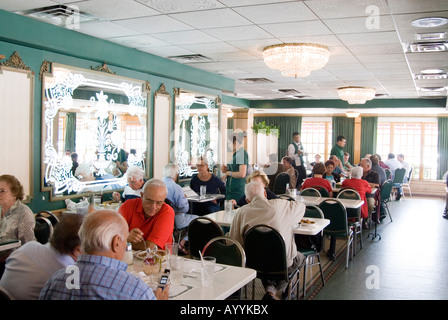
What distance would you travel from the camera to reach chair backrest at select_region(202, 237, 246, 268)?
3.35 metres

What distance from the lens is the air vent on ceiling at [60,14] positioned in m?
4.37

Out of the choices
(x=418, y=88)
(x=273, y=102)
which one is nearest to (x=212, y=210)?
(x=418, y=88)

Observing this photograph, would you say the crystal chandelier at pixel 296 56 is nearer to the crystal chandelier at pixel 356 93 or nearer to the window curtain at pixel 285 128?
the crystal chandelier at pixel 356 93

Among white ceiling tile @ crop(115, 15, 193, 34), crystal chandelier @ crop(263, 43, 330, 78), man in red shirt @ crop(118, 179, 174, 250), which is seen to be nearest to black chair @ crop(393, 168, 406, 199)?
crystal chandelier @ crop(263, 43, 330, 78)

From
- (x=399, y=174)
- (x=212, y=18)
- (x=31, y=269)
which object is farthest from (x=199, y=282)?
(x=399, y=174)

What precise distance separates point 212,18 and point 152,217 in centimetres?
222

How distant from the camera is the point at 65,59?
520 centimetres

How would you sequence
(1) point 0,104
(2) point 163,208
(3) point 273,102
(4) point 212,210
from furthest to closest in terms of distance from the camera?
(3) point 273,102 → (4) point 212,210 → (1) point 0,104 → (2) point 163,208

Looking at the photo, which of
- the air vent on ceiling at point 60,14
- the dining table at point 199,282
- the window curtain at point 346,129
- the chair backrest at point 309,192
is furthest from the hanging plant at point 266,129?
the dining table at point 199,282

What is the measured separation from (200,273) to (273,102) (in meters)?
11.4

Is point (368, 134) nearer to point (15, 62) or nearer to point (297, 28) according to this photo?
point (297, 28)

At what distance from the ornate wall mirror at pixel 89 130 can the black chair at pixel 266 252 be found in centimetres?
253

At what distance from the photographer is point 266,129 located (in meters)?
16.4
